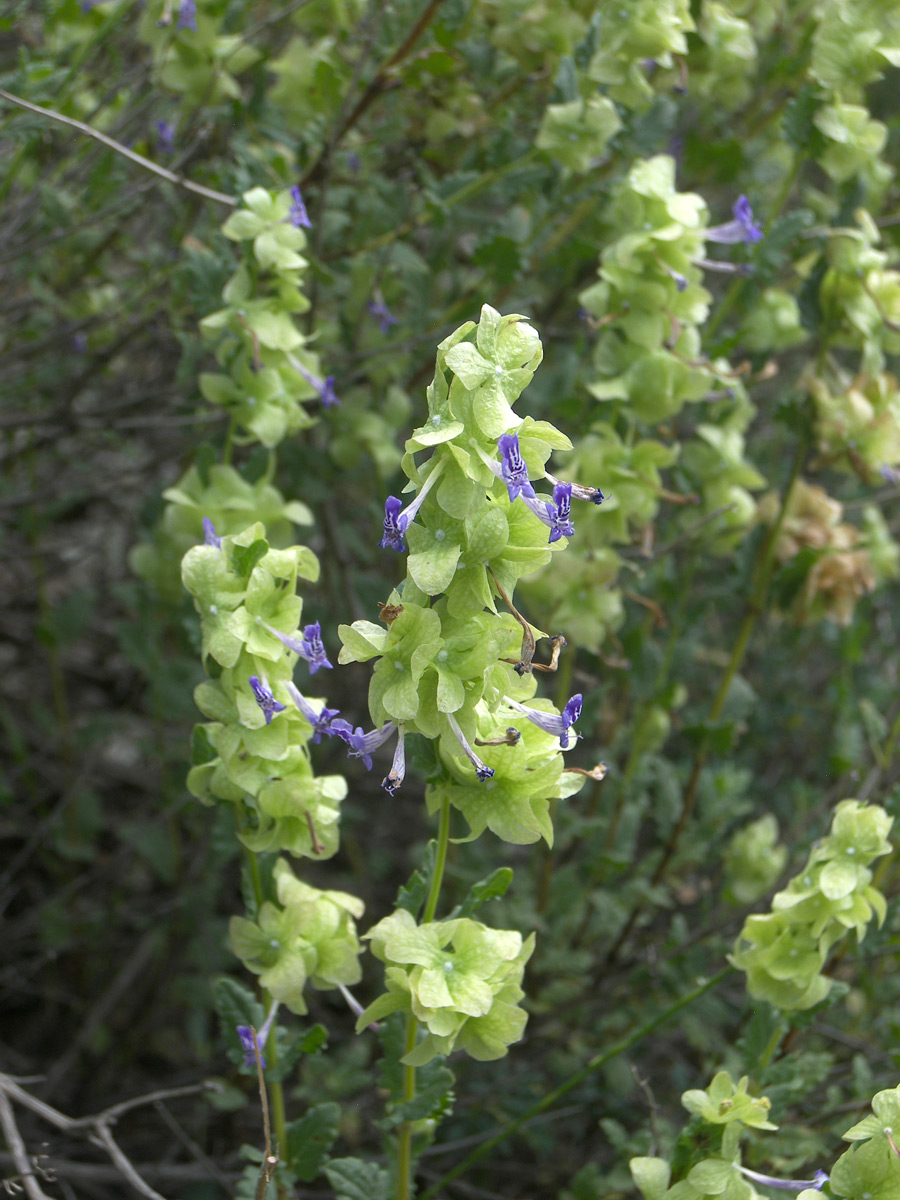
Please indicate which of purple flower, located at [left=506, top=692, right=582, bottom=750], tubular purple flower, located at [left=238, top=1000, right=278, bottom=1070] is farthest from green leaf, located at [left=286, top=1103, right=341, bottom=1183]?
purple flower, located at [left=506, top=692, right=582, bottom=750]

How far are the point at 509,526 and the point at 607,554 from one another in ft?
2.65

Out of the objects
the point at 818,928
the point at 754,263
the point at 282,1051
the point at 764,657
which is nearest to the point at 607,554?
the point at 754,263

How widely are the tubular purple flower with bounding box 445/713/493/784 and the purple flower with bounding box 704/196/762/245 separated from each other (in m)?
1.09

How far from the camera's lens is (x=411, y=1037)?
3.65 feet

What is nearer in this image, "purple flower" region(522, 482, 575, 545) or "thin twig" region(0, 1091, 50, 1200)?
"purple flower" region(522, 482, 575, 545)

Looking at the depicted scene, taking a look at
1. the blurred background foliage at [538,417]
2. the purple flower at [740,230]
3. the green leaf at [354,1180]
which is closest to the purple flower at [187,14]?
the blurred background foliage at [538,417]

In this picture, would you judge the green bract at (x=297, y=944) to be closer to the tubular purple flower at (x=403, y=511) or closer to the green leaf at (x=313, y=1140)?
the green leaf at (x=313, y=1140)

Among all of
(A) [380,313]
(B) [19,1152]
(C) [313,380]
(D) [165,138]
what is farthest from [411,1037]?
(D) [165,138]

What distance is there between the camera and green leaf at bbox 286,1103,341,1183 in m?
1.27

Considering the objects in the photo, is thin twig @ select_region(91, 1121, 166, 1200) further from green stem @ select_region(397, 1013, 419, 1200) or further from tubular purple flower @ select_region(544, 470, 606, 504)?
tubular purple flower @ select_region(544, 470, 606, 504)

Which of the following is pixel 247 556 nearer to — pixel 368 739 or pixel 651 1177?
pixel 368 739

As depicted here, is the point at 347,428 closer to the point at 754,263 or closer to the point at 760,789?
the point at 754,263

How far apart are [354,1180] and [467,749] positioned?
627 millimetres

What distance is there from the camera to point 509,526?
96 centimetres
